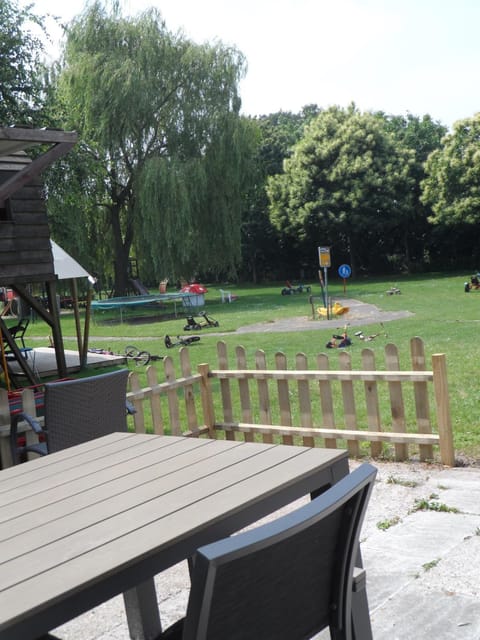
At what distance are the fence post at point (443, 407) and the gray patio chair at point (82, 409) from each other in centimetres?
245

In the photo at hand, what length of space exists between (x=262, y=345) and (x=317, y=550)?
14.1 metres

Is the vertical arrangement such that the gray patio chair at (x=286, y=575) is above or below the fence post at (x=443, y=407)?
above

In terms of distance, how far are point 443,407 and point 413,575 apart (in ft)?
6.97

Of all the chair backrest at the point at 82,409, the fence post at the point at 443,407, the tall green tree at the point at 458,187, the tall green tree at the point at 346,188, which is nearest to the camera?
the chair backrest at the point at 82,409

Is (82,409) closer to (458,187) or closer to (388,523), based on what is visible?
(388,523)

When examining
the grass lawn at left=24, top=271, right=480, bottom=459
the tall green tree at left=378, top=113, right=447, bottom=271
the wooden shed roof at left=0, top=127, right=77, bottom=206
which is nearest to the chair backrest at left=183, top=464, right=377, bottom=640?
the grass lawn at left=24, top=271, right=480, bottom=459

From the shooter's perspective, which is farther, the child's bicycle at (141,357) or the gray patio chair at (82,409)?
the child's bicycle at (141,357)

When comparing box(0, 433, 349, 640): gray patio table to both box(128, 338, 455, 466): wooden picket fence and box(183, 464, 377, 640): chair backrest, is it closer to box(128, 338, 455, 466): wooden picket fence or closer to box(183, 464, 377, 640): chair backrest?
box(183, 464, 377, 640): chair backrest

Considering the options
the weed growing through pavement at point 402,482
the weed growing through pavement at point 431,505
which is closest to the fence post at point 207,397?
the weed growing through pavement at point 402,482

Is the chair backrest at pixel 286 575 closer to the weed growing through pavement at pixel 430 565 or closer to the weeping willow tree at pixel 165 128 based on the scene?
the weed growing through pavement at pixel 430 565

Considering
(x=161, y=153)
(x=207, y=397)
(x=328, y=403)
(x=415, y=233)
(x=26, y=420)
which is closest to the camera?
(x=26, y=420)

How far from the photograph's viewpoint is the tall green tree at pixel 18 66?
11312 mm

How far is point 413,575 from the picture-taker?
138 inches

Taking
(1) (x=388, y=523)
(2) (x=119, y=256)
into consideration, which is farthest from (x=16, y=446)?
(2) (x=119, y=256)
